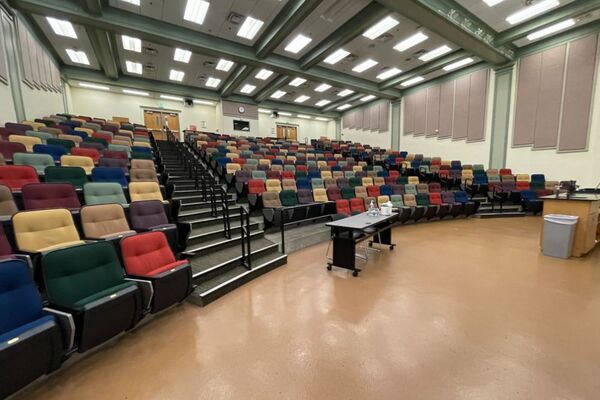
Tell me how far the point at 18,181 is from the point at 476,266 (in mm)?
5883

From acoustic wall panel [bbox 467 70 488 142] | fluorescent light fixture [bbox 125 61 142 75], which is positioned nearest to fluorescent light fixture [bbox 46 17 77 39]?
fluorescent light fixture [bbox 125 61 142 75]

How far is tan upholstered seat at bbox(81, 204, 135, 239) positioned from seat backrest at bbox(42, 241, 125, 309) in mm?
449

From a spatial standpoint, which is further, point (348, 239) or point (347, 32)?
point (347, 32)

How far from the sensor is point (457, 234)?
5.24m

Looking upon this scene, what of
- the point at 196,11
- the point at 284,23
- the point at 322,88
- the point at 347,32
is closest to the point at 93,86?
the point at 196,11

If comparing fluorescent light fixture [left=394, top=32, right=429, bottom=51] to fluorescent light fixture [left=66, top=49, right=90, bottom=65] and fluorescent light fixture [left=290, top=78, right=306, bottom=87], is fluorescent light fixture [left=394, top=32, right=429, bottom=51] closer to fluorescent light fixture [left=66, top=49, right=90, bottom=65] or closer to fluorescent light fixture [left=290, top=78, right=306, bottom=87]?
fluorescent light fixture [left=290, top=78, right=306, bottom=87]

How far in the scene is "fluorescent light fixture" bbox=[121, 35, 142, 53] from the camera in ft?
26.2

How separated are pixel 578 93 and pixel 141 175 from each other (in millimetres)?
11405

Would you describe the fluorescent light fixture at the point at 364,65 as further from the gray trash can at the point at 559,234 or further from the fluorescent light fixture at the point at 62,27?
the fluorescent light fixture at the point at 62,27

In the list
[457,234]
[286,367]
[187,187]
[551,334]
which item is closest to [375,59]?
[457,234]

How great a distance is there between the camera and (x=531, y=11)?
6676 millimetres

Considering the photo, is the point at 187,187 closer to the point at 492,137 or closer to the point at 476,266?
the point at 476,266

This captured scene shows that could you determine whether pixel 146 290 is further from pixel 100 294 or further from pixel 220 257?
pixel 220 257

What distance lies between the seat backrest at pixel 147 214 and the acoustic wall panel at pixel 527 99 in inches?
428
